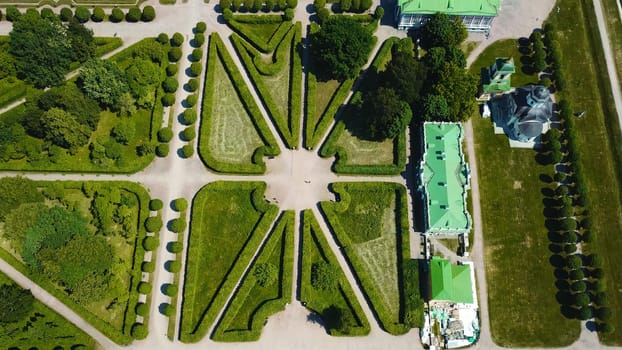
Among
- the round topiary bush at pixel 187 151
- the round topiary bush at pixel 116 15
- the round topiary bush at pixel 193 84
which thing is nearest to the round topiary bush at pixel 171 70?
the round topiary bush at pixel 193 84

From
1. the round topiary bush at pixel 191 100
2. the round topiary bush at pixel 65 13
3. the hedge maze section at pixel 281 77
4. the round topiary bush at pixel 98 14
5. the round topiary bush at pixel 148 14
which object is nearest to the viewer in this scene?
the hedge maze section at pixel 281 77

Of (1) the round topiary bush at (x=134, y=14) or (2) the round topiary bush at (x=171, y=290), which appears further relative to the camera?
(1) the round topiary bush at (x=134, y=14)

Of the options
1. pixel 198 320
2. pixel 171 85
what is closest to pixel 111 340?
pixel 198 320

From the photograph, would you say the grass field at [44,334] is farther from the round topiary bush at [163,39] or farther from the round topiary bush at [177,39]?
the round topiary bush at [177,39]

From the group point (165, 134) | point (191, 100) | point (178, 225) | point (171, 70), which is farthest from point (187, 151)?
point (171, 70)

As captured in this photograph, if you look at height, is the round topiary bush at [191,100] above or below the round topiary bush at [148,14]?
→ below

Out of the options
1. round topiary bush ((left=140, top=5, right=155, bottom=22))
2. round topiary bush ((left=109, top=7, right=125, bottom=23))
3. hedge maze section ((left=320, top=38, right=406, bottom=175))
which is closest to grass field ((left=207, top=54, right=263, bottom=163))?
hedge maze section ((left=320, top=38, right=406, bottom=175))

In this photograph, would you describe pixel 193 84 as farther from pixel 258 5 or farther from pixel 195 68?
pixel 258 5
